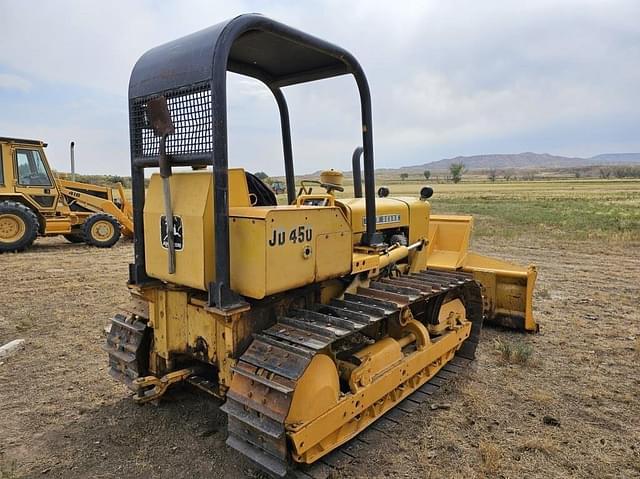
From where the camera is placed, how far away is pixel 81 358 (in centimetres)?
531

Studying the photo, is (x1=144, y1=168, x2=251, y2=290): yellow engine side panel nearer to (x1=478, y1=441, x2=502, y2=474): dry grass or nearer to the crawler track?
the crawler track

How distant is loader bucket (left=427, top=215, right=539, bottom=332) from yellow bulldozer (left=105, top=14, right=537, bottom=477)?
1832mm

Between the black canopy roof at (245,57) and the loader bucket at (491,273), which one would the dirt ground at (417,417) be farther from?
the black canopy roof at (245,57)

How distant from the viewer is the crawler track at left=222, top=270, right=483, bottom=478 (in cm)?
296

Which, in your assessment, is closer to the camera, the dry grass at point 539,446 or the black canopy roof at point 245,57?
the black canopy roof at point 245,57

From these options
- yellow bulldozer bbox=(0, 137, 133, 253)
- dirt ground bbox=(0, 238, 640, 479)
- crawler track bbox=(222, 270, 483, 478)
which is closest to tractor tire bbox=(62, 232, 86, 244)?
yellow bulldozer bbox=(0, 137, 133, 253)

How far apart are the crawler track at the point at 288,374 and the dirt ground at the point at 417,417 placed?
0.72ft

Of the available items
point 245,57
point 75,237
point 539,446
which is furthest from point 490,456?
point 75,237

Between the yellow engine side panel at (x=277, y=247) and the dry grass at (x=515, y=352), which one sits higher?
the yellow engine side panel at (x=277, y=247)

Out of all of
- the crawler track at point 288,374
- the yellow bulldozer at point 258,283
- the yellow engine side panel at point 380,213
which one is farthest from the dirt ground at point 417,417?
the yellow engine side panel at point 380,213

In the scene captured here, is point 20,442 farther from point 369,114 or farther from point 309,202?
point 369,114

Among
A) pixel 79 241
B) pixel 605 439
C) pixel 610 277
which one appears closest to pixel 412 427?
pixel 605 439

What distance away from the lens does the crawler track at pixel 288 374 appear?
2.96 meters

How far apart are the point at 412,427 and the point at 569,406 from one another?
1.49 metres
